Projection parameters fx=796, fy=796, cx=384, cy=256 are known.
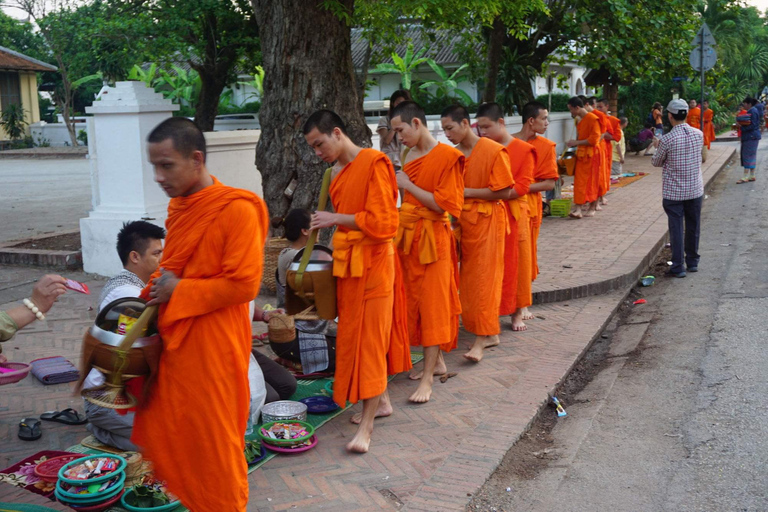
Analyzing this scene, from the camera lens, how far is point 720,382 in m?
5.62

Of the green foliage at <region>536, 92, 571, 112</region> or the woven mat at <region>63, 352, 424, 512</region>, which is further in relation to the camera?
the green foliage at <region>536, 92, 571, 112</region>

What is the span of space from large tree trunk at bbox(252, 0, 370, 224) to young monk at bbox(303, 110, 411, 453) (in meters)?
3.33

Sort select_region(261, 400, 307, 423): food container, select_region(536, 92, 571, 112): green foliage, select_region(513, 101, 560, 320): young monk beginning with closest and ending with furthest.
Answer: select_region(261, 400, 307, 423): food container, select_region(513, 101, 560, 320): young monk, select_region(536, 92, 571, 112): green foliage

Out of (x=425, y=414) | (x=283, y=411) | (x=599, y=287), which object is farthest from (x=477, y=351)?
(x=599, y=287)

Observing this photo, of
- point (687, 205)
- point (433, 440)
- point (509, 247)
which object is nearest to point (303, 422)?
point (433, 440)

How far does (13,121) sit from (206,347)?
35637 mm

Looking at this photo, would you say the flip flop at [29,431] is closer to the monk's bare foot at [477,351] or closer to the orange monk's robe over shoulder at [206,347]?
the orange monk's robe over shoulder at [206,347]

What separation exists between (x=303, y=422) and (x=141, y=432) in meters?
1.45

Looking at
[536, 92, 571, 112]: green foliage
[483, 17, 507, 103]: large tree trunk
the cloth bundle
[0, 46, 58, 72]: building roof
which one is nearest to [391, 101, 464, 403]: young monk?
the cloth bundle

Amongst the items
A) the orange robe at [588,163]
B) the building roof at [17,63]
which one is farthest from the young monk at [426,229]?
the building roof at [17,63]

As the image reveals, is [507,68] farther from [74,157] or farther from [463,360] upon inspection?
[74,157]

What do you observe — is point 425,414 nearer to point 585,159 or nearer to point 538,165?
point 538,165

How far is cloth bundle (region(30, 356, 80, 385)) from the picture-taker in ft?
18.5

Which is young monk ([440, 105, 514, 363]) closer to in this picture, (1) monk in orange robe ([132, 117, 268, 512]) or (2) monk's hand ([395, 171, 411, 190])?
(2) monk's hand ([395, 171, 411, 190])
